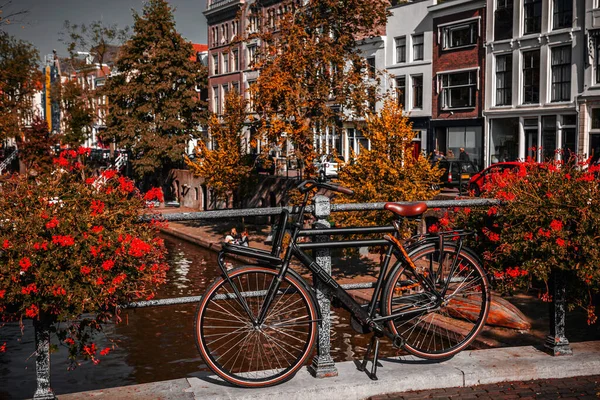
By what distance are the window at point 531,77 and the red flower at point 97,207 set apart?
34156mm

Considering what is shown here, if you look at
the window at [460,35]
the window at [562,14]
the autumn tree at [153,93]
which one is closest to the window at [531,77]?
the window at [562,14]

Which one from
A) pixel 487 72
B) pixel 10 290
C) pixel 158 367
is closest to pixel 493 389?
pixel 10 290

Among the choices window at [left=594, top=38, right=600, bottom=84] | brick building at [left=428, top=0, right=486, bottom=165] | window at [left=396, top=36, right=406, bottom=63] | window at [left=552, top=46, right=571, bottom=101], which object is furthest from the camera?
window at [left=396, top=36, right=406, bottom=63]

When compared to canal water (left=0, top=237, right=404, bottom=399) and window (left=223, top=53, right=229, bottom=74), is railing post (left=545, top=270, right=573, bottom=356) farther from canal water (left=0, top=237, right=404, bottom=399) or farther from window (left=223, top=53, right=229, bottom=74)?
window (left=223, top=53, right=229, bottom=74)

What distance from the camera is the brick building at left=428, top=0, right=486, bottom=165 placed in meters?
39.4

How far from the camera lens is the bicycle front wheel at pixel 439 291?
5.23m

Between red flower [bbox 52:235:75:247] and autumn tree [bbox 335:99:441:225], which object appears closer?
red flower [bbox 52:235:75:247]

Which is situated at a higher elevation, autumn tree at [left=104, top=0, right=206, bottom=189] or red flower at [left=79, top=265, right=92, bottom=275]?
autumn tree at [left=104, top=0, right=206, bottom=189]

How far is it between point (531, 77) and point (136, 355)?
1026 inches

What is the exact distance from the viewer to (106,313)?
4547 millimetres

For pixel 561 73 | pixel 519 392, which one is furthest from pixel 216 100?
pixel 519 392

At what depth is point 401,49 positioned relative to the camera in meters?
45.3

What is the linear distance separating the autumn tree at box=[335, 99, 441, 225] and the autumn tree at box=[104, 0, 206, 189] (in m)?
28.9

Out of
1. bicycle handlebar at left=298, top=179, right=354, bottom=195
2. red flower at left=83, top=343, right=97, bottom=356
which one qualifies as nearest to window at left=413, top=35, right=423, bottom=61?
bicycle handlebar at left=298, top=179, right=354, bottom=195
